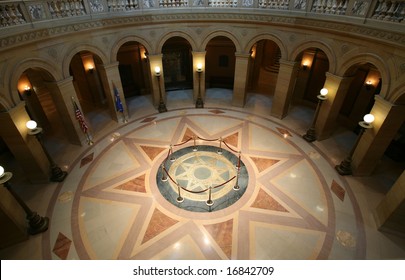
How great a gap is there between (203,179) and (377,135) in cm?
720

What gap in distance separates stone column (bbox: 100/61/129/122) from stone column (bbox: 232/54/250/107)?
6880mm

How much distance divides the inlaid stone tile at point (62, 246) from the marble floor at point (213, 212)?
3 cm

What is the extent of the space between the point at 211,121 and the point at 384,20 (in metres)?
8.76

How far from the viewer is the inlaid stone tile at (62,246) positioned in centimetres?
724

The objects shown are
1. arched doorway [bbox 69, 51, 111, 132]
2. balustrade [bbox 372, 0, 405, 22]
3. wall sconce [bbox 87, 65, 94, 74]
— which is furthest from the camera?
wall sconce [bbox 87, 65, 94, 74]

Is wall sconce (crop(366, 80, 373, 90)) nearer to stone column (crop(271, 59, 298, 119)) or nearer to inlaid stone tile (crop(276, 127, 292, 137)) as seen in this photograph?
stone column (crop(271, 59, 298, 119))

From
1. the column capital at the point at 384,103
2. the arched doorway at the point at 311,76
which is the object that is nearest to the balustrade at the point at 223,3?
the arched doorway at the point at 311,76

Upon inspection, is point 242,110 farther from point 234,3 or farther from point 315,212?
point 315,212

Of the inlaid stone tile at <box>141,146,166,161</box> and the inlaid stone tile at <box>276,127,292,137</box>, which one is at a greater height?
the inlaid stone tile at <box>276,127,292,137</box>

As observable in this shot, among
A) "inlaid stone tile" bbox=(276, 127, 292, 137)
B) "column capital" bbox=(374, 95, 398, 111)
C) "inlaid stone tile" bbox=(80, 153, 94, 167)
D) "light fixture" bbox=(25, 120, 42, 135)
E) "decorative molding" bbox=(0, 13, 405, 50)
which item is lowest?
"inlaid stone tile" bbox=(80, 153, 94, 167)

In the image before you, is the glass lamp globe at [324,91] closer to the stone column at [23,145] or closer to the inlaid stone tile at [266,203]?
the inlaid stone tile at [266,203]

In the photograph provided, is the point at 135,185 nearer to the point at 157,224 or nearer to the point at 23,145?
the point at 157,224

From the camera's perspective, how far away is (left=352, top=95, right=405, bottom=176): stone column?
828 centimetres

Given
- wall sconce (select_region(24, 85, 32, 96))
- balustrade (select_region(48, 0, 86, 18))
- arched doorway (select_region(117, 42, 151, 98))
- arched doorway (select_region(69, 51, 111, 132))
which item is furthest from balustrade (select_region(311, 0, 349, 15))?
wall sconce (select_region(24, 85, 32, 96))
